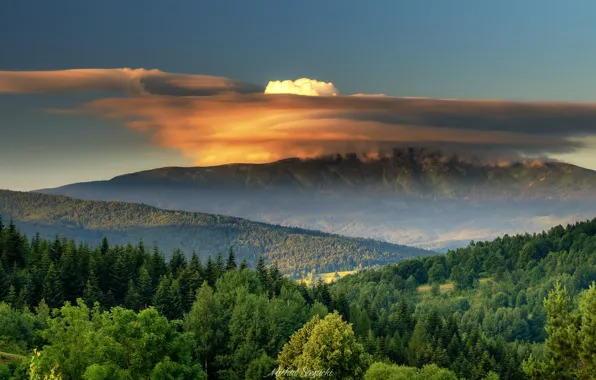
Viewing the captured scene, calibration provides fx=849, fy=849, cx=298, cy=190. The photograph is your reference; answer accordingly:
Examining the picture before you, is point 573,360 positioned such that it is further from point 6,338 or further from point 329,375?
point 6,338

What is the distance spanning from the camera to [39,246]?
195000 millimetres

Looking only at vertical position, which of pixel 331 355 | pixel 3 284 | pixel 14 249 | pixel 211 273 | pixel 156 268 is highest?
pixel 14 249

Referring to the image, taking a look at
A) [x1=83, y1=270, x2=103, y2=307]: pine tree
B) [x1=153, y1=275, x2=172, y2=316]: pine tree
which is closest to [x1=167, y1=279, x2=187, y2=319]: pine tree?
[x1=153, y1=275, x2=172, y2=316]: pine tree

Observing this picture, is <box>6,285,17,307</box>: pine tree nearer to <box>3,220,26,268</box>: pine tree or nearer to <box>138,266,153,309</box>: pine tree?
<box>138,266,153,309</box>: pine tree

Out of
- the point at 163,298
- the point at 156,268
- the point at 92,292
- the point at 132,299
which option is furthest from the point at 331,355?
the point at 156,268

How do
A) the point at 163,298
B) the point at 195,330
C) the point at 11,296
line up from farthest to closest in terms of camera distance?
the point at 163,298
the point at 11,296
the point at 195,330

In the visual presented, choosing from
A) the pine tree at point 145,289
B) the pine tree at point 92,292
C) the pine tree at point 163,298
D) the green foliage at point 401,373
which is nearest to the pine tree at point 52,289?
the pine tree at point 92,292

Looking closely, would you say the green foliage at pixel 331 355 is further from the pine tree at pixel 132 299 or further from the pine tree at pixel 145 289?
the pine tree at pixel 145 289

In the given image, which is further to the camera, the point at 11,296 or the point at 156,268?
the point at 156,268

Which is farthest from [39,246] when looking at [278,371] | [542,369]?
[542,369]

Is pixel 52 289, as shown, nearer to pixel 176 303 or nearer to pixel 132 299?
pixel 132 299

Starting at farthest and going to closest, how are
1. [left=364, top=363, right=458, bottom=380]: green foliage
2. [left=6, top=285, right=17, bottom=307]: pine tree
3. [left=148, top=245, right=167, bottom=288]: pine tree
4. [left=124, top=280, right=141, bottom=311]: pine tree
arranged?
[left=148, top=245, right=167, bottom=288]: pine tree → [left=124, top=280, right=141, bottom=311]: pine tree → [left=6, top=285, right=17, bottom=307]: pine tree → [left=364, top=363, right=458, bottom=380]: green foliage

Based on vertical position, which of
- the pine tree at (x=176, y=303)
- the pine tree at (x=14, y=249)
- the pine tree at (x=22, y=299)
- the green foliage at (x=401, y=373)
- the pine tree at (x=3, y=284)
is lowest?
the green foliage at (x=401, y=373)

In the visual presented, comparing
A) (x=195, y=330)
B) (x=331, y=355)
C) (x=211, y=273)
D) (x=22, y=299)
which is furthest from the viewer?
(x=211, y=273)
